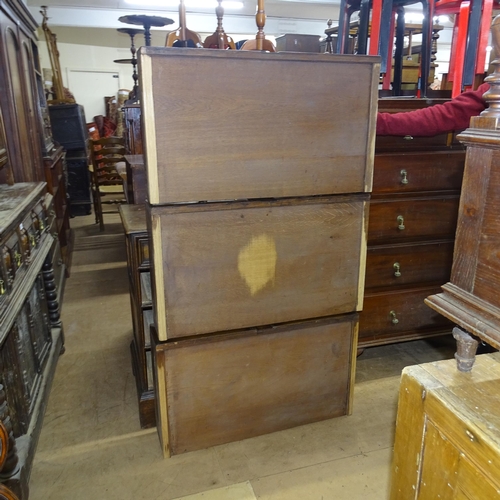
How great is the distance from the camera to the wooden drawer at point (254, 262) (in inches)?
58.2

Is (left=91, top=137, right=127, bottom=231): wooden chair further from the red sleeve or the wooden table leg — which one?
the wooden table leg

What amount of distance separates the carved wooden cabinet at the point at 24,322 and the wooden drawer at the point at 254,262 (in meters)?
0.48

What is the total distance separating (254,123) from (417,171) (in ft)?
3.12

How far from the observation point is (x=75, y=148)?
A: 5434 mm

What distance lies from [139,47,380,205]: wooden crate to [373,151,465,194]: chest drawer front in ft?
1.42

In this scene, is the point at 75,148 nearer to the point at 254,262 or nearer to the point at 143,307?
the point at 143,307

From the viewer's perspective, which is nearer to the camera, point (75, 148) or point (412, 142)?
point (412, 142)

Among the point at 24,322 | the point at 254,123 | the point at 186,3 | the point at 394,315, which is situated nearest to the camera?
the point at 254,123

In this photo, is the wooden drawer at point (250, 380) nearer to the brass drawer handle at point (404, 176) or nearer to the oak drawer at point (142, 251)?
the oak drawer at point (142, 251)

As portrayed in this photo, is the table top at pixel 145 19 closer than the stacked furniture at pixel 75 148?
Yes

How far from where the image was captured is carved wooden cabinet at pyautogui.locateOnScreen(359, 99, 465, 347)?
2.02 m

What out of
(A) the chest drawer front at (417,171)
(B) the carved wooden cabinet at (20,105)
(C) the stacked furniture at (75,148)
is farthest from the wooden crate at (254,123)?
(C) the stacked furniture at (75,148)

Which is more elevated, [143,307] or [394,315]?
[143,307]

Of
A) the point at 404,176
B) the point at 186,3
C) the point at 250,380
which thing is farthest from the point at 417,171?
the point at 186,3
